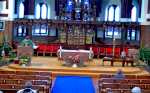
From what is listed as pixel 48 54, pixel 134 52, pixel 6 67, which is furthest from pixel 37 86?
pixel 48 54

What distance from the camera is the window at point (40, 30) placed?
33.2 m

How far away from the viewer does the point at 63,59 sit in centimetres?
2452

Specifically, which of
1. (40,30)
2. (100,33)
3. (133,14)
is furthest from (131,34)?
(40,30)

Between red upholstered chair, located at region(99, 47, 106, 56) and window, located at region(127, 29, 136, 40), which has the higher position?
window, located at region(127, 29, 136, 40)

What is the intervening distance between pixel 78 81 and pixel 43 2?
16.8 m

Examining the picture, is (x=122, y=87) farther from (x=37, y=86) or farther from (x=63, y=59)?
(x=63, y=59)

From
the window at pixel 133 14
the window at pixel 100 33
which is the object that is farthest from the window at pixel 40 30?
the window at pixel 133 14

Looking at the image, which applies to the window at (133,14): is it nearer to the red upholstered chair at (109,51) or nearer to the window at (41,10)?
the red upholstered chair at (109,51)

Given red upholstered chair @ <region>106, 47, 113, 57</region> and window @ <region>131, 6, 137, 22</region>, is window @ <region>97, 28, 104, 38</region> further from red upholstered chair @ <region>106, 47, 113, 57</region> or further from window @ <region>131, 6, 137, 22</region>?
red upholstered chair @ <region>106, 47, 113, 57</region>

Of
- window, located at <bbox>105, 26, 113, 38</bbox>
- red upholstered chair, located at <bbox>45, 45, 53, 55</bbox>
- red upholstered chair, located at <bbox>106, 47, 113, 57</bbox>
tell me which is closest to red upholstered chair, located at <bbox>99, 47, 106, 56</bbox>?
red upholstered chair, located at <bbox>106, 47, 113, 57</bbox>

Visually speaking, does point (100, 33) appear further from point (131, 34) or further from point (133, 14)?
point (133, 14)

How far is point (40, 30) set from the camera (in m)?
33.4

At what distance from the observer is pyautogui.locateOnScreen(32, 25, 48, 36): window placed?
109ft

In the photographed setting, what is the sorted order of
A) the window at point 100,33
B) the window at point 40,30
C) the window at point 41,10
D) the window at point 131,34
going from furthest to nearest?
1. the window at point 41,10
2. the window at point 100,33
3. the window at point 40,30
4. the window at point 131,34
